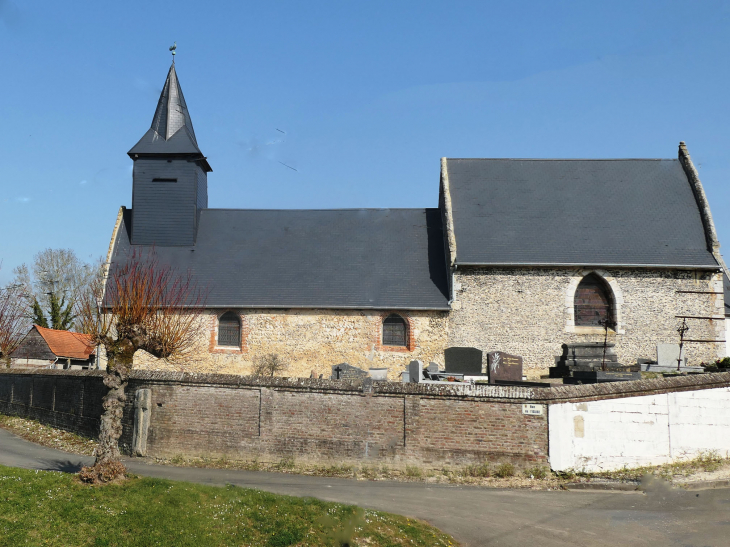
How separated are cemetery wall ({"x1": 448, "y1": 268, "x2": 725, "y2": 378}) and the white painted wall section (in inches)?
331

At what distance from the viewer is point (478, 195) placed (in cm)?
2414

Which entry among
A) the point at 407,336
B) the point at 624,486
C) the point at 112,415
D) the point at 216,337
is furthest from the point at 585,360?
the point at 112,415

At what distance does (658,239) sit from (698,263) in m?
1.56

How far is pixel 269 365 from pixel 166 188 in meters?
8.71

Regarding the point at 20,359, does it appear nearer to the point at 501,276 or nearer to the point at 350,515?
the point at 501,276

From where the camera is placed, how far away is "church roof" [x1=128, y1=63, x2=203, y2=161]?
24.8 metres

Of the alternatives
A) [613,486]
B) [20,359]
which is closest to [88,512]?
[613,486]

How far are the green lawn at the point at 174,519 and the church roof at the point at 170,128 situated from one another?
17.9 m

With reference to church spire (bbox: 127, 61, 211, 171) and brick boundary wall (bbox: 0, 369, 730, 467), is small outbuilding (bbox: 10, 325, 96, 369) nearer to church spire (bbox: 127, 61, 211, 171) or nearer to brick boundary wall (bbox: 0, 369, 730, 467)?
church spire (bbox: 127, 61, 211, 171)

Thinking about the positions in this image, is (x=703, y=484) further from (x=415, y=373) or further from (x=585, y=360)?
(x=415, y=373)

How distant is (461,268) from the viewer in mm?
21188

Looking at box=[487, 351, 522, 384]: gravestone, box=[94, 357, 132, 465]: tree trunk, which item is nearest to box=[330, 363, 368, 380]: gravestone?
box=[487, 351, 522, 384]: gravestone

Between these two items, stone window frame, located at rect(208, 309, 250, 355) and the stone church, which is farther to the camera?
stone window frame, located at rect(208, 309, 250, 355)

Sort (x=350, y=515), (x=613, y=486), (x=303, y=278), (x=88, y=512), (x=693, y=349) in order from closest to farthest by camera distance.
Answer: (x=88, y=512) < (x=350, y=515) < (x=613, y=486) < (x=693, y=349) < (x=303, y=278)
